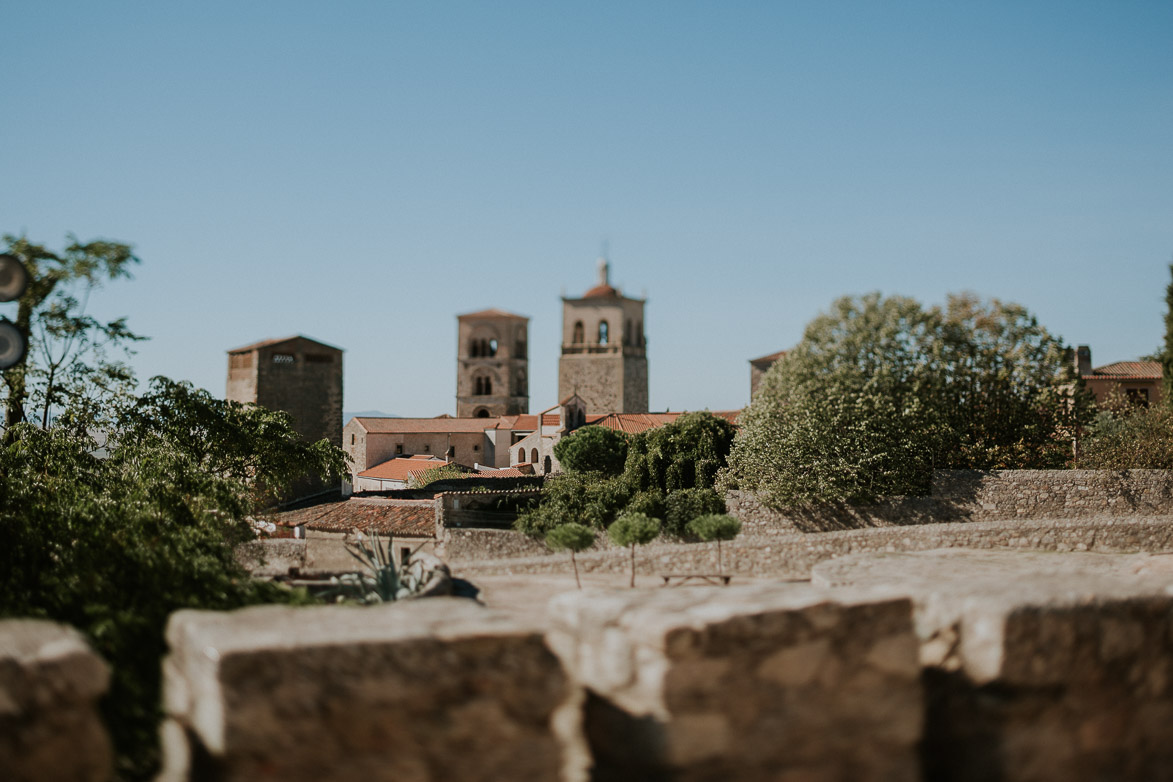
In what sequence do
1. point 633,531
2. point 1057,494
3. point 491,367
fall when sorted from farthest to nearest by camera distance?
point 491,367, point 1057,494, point 633,531

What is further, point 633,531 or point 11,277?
point 633,531

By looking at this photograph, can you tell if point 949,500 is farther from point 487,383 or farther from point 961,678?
point 487,383

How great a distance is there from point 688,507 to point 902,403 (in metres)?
7.90

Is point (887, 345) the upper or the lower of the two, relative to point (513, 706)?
upper

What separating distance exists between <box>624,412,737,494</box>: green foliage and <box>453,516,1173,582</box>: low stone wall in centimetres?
1507

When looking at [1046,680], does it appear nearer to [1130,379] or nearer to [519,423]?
[1130,379]

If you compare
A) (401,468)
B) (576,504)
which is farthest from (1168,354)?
(401,468)

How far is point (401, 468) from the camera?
2808 inches

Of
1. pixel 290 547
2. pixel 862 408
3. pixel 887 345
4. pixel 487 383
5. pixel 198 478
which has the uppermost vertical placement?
pixel 487 383

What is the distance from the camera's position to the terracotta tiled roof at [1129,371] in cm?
4956

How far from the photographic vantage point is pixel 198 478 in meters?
15.9

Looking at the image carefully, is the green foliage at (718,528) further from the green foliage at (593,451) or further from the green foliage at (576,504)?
the green foliage at (593,451)

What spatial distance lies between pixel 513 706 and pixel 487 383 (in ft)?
325

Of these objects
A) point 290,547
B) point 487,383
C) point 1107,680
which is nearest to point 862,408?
point 290,547
